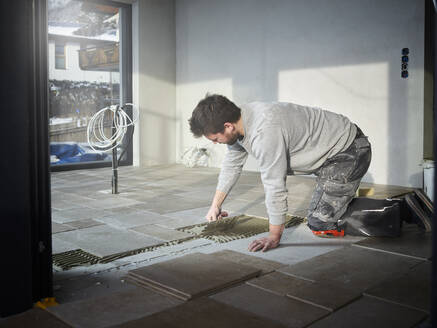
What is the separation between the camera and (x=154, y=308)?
80.4 inches

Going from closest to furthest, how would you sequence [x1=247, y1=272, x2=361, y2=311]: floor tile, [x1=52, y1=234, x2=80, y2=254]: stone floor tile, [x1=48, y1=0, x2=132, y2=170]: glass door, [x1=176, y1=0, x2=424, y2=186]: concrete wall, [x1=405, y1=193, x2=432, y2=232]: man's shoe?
[x1=247, y1=272, x2=361, y2=311]: floor tile < [x1=52, y1=234, x2=80, y2=254]: stone floor tile < [x1=405, y1=193, x2=432, y2=232]: man's shoe < [x1=176, y1=0, x2=424, y2=186]: concrete wall < [x1=48, y1=0, x2=132, y2=170]: glass door

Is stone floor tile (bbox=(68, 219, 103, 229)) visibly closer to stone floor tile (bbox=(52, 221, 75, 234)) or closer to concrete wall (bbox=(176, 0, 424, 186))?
stone floor tile (bbox=(52, 221, 75, 234))

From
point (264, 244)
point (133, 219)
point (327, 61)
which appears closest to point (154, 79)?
point (327, 61)

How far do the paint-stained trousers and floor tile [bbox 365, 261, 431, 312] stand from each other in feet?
2.63

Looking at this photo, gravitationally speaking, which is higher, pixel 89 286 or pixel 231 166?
pixel 231 166

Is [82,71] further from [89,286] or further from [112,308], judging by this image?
[112,308]

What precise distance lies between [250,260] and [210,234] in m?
0.73

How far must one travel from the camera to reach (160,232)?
3.43 metres

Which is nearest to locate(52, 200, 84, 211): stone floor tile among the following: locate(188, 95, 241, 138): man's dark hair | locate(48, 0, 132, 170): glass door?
locate(188, 95, 241, 138): man's dark hair

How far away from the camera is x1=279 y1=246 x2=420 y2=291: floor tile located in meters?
2.36

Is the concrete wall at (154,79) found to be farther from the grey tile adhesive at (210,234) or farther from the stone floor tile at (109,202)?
the grey tile adhesive at (210,234)

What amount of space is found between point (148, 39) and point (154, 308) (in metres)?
6.63

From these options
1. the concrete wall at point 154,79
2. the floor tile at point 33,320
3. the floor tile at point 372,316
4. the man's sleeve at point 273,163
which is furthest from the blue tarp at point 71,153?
the floor tile at point 372,316

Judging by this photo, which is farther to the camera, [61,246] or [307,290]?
[61,246]
